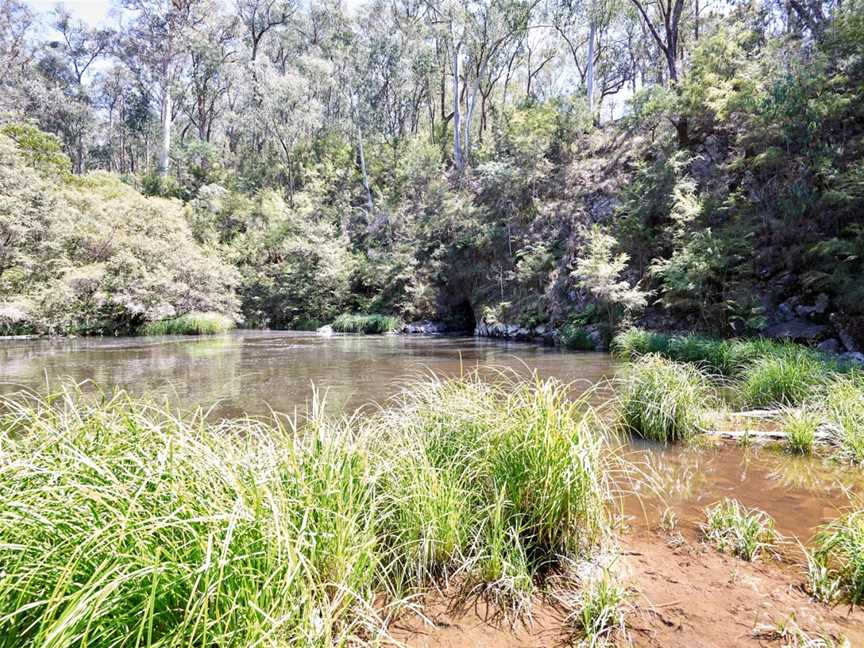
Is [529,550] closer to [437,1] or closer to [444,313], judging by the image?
[444,313]

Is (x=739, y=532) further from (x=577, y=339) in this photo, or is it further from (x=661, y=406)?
(x=577, y=339)

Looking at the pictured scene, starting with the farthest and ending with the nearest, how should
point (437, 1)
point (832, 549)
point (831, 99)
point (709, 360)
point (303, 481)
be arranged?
point (437, 1), point (831, 99), point (709, 360), point (832, 549), point (303, 481)

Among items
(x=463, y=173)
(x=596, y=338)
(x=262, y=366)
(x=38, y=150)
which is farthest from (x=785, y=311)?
(x=38, y=150)

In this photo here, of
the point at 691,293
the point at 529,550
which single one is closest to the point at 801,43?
the point at 691,293

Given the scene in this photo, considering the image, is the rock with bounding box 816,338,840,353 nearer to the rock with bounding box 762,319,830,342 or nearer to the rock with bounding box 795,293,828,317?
the rock with bounding box 762,319,830,342

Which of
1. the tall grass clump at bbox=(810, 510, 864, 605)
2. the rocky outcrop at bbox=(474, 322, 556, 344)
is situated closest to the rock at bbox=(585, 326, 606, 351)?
the rocky outcrop at bbox=(474, 322, 556, 344)

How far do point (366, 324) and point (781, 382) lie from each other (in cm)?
2000

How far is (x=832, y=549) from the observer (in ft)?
8.19

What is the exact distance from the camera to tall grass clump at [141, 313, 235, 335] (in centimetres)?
2113

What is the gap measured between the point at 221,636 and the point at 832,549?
9.74 feet

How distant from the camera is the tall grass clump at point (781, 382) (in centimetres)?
580

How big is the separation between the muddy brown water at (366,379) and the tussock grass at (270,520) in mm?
528

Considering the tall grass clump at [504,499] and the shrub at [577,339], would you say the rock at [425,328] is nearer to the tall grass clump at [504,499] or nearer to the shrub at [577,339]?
the shrub at [577,339]

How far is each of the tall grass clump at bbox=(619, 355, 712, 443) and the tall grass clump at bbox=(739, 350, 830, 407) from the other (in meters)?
1.13
